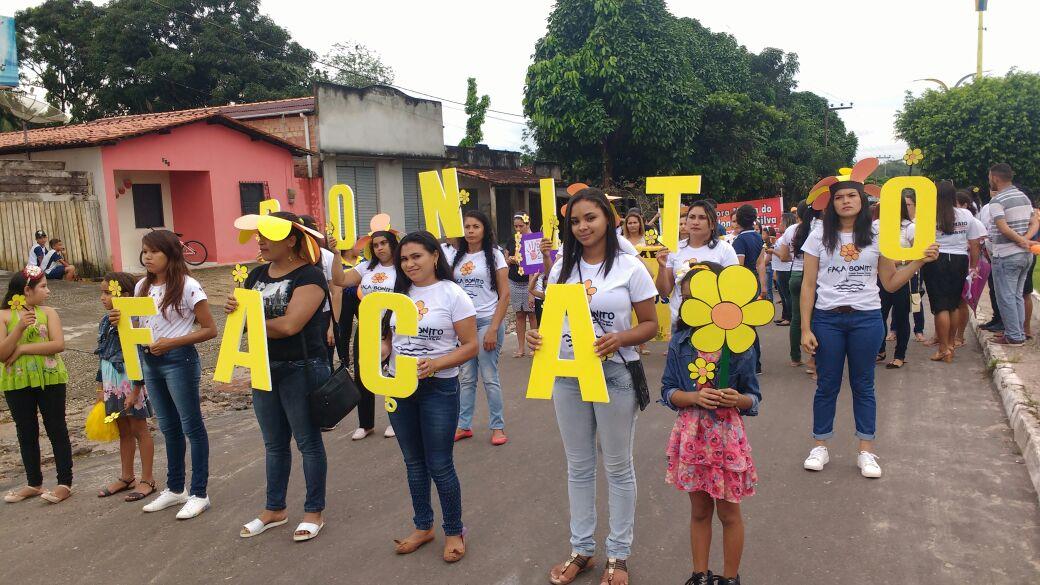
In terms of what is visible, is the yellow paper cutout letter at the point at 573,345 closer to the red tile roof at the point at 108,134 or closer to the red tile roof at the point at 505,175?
the red tile roof at the point at 108,134

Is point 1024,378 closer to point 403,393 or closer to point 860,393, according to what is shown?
point 860,393

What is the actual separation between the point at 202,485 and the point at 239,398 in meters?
3.27

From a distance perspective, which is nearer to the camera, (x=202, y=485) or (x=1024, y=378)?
(x=202, y=485)

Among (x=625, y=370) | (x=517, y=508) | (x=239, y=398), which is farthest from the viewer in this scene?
(x=239, y=398)

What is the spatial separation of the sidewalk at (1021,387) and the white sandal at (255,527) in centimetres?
435

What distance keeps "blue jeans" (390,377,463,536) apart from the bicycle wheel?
625 inches

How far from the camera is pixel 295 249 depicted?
3.98 m

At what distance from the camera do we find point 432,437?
3.61 metres

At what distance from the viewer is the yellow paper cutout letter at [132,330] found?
421cm

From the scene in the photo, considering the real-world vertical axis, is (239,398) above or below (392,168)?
below

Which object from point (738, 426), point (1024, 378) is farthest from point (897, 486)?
point (1024, 378)

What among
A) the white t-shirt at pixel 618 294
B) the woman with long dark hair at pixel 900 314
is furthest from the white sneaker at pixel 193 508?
the woman with long dark hair at pixel 900 314

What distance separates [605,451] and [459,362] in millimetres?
844

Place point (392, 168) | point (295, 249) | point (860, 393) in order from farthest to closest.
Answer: point (392, 168) < point (860, 393) < point (295, 249)
